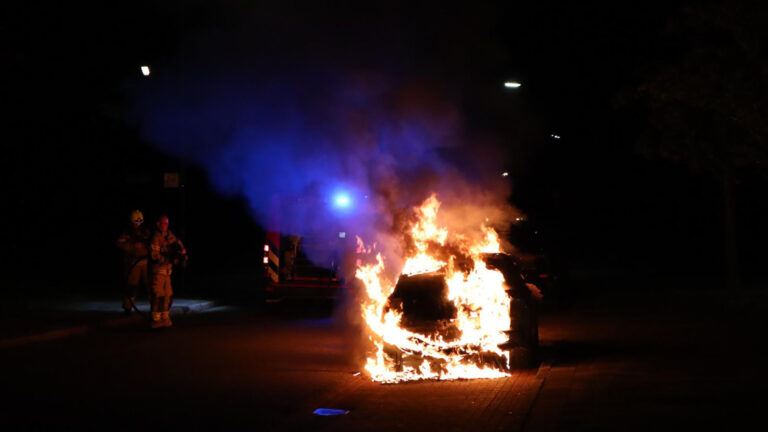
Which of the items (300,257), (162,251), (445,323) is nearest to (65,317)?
(162,251)

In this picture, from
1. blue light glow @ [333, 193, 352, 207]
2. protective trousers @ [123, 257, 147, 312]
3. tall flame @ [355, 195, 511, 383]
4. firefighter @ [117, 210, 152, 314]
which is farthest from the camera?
firefighter @ [117, 210, 152, 314]

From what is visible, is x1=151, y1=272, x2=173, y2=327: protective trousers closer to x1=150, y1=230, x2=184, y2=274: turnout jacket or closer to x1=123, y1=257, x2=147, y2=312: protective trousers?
x1=150, y1=230, x2=184, y2=274: turnout jacket

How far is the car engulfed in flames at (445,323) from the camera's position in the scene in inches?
424

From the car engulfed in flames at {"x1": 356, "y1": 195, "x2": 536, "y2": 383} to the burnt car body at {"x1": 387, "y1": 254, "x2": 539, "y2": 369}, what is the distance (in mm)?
12

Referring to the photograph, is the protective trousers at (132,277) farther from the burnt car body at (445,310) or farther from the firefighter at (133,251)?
the burnt car body at (445,310)

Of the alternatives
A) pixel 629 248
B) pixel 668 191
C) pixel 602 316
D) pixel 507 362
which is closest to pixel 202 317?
pixel 602 316

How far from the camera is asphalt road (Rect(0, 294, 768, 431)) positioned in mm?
8250

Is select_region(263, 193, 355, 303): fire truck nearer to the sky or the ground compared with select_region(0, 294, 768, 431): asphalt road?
nearer to the sky

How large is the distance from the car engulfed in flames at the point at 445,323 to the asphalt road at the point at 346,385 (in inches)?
15.7

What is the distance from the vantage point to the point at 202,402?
937 cm

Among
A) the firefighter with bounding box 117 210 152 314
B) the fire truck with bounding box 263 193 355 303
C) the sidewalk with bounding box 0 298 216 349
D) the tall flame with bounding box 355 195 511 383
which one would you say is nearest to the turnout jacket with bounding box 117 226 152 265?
the firefighter with bounding box 117 210 152 314

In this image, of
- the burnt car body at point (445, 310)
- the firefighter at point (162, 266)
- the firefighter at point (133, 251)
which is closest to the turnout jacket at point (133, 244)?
the firefighter at point (133, 251)

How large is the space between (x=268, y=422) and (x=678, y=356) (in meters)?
6.27

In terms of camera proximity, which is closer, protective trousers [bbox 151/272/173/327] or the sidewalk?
the sidewalk
